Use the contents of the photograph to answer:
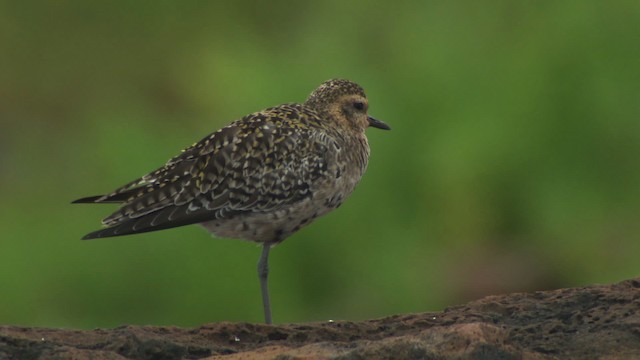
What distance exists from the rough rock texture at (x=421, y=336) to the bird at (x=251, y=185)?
1894 mm

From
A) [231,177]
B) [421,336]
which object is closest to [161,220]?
[231,177]

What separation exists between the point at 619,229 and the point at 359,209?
81.0 inches

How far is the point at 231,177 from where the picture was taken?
10.3m

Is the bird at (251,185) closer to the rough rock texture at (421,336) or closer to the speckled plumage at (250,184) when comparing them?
the speckled plumage at (250,184)

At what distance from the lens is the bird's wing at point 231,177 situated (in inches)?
400

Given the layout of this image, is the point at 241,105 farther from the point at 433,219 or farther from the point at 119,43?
the point at 119,43

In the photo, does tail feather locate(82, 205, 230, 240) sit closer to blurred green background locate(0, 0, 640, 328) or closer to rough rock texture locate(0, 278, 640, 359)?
rough rock texture locate(0, 278, 640, 359)

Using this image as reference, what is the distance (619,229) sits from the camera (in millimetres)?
13898

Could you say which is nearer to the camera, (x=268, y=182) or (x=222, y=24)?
(x=268, y=182)

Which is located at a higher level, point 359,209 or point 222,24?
point 222,24

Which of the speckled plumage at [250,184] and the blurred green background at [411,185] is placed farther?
the blurred green background at [411,185]

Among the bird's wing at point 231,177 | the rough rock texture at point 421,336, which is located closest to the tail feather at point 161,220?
the bird's wing at point 231,177

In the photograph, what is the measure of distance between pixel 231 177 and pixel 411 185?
3968 millimetres

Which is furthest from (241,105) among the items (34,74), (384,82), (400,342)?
(400,342)
